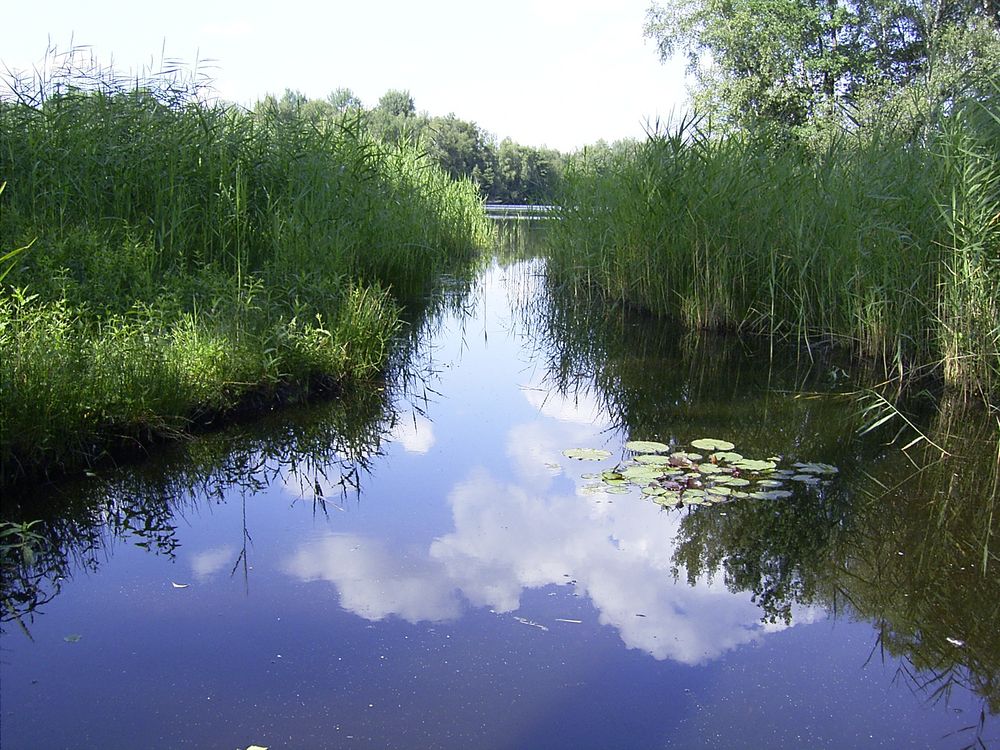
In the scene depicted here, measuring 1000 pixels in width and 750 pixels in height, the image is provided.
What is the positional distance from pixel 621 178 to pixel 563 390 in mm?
3141

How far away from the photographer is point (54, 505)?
10.9 feet

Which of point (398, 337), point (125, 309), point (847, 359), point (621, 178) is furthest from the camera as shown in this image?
point (621, 178)

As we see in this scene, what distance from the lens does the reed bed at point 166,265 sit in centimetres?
368

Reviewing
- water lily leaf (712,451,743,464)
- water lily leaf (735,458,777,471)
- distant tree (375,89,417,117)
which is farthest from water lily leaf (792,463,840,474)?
distant tree (375,89,417,117)

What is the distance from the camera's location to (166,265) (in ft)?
18.3

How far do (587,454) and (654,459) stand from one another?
1.13 feet

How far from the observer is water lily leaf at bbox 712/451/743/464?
13.1 feet

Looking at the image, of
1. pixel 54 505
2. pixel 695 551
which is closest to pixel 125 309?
pixel 54 505

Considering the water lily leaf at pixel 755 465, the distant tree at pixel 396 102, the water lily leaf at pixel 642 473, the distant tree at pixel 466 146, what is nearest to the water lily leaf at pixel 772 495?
Result: the water lily leaf at pixel 755 465

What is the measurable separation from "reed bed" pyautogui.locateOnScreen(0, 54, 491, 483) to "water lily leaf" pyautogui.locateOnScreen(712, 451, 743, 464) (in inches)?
89.4

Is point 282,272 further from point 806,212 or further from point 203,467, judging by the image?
point 806,212

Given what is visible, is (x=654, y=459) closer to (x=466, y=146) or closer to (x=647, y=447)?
(x=647, y=447)

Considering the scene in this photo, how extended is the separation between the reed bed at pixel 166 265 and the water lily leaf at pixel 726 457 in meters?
2.27

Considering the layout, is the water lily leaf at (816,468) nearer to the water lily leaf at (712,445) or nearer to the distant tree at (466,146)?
the water lily leaf at (712,445)
